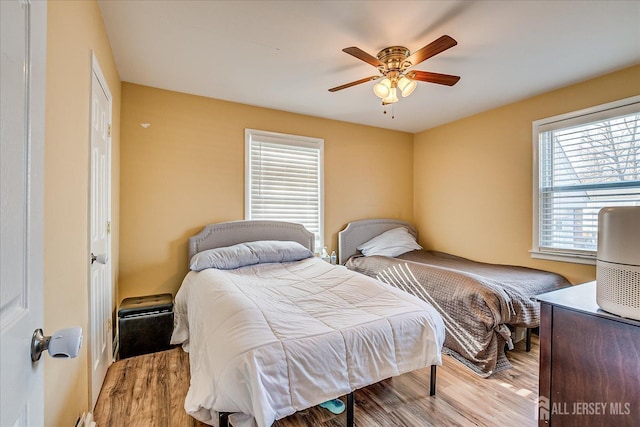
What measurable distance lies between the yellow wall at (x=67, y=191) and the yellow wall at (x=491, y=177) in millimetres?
3972

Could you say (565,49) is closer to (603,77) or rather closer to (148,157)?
(603,77)

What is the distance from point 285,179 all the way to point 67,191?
249 centimetres

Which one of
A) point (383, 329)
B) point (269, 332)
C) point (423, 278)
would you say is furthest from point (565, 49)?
point (269, 332)

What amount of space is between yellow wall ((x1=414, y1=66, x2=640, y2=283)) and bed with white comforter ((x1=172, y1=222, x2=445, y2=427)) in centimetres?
214

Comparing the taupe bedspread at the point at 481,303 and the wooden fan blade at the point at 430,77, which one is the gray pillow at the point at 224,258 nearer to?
the taupe bedspread at the point at 481,303

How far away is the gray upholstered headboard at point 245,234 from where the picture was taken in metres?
3.08

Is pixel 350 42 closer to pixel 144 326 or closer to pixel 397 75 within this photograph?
pixel 397 75

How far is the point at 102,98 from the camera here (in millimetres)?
2020

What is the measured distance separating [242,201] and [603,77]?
12.6 feet

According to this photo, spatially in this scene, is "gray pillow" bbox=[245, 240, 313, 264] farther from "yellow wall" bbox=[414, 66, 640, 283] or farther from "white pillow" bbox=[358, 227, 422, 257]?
"yellow wall" bbox=[414, 66, 640, 283]

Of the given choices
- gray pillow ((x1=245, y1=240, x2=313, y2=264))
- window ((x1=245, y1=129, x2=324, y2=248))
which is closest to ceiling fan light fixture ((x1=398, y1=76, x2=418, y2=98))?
window ((x1=245, y1=129, x2=324, y2=248))

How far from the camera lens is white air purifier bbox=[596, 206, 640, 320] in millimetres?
1021

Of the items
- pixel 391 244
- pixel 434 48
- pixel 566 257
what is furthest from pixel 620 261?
pixel 391 244

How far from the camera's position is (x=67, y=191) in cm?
131
